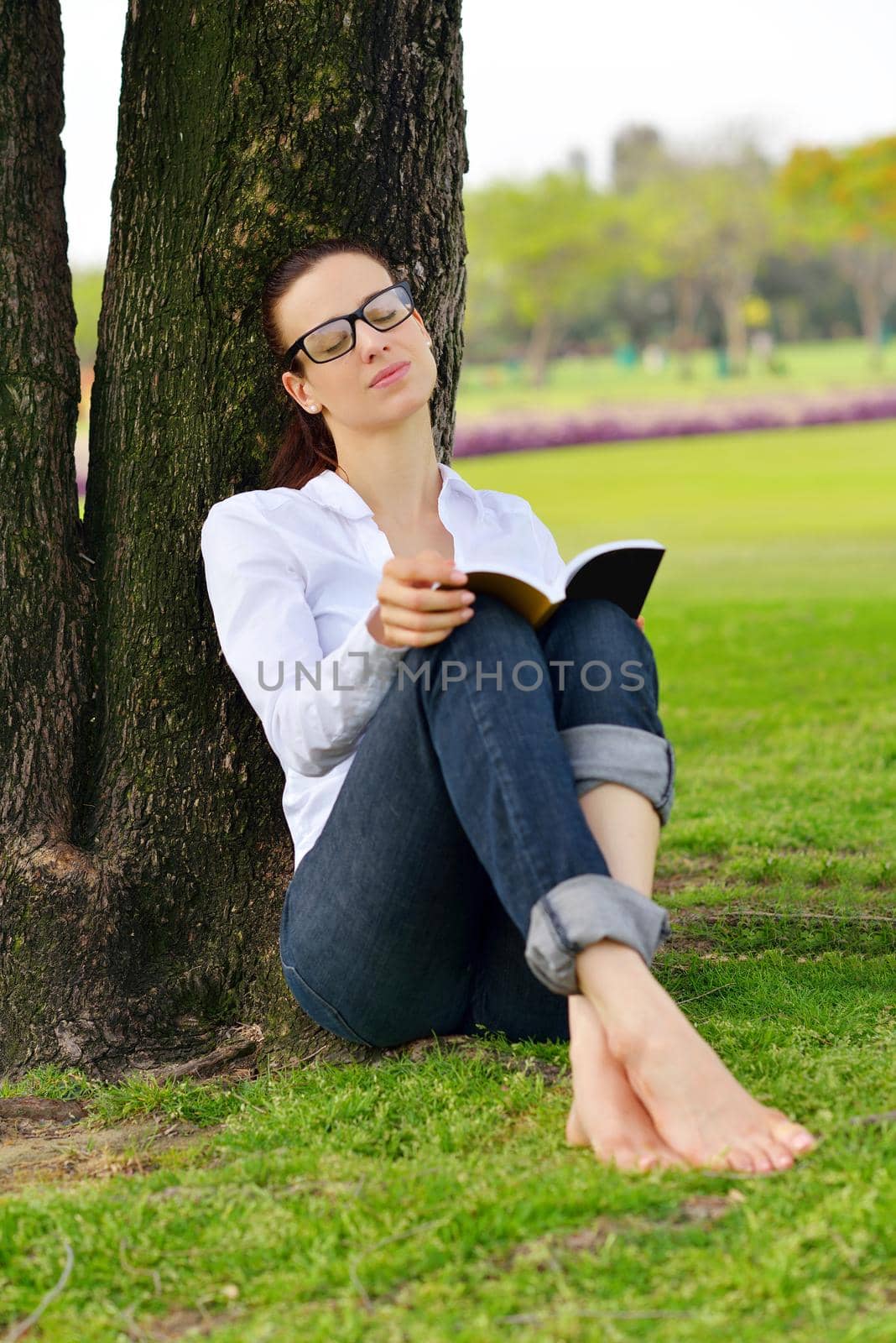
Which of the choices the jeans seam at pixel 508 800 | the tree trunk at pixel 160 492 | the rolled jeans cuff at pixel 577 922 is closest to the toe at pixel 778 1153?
the rolled jeans cuff at pixel 577 922

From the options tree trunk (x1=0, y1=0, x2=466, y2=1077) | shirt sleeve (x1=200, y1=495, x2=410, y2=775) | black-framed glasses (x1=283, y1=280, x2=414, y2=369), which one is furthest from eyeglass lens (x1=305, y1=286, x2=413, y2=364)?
shirt sleeve (x1=200, y1=495, x2=410, y2=775)

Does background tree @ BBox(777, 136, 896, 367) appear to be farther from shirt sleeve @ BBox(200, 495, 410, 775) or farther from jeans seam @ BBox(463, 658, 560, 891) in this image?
jeans seam @ BBox(463, 658, 560, 891)

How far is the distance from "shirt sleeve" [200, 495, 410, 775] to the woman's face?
1.11 feet

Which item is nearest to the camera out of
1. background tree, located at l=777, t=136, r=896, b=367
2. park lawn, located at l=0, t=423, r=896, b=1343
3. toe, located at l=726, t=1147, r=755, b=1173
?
park lawn, located at l=0, t=423, r=896, b=1343

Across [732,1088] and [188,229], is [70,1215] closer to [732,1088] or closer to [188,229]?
[732,1088]

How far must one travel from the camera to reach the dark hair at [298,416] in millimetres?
3002

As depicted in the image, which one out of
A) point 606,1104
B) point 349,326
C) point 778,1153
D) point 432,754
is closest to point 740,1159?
point 778,1153

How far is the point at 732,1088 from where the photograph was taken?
2176 millimetres

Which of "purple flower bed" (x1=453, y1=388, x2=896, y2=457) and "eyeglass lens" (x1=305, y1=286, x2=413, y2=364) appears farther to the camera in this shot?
"purple flower bed" (x1=453, y1=388, x2=896, y2=457)

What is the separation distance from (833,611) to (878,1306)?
27.7 feet

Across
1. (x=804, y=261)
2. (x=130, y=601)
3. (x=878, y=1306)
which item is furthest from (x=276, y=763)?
(x=804, y=261)

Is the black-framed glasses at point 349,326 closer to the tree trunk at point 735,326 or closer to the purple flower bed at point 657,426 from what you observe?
the purple flower bed at point 657,426

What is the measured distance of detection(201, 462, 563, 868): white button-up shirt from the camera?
2.50m

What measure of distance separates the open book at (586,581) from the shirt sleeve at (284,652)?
19cm
